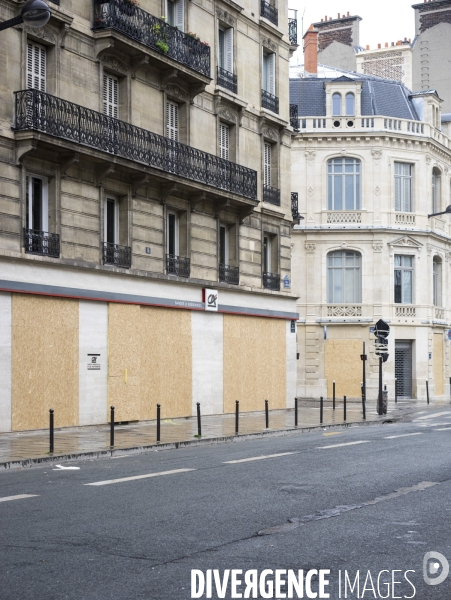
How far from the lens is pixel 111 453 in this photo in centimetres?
1783

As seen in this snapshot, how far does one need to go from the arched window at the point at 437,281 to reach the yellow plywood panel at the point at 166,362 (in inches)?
965

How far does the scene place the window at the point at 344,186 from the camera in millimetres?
47281

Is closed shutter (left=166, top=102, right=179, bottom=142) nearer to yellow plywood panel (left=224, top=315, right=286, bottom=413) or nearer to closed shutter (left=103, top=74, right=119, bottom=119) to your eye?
closed shutter (left=103, top=74, right=119, bottom=119)

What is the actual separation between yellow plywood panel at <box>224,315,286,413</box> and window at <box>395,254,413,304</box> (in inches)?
596

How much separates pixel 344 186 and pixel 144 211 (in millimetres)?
22447

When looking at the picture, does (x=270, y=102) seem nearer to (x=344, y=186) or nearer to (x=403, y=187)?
(x=344, y=186)

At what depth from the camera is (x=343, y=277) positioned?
4728 cm

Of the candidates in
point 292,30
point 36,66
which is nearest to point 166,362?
point 36,66

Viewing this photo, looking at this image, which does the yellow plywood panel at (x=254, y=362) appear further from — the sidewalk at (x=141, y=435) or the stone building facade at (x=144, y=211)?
the sidewalk at (x=141, y=435)

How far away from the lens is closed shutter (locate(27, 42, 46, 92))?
22672 millimetres

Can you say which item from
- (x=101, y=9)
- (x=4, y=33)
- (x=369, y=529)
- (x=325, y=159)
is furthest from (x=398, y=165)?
(x=369, y=529)

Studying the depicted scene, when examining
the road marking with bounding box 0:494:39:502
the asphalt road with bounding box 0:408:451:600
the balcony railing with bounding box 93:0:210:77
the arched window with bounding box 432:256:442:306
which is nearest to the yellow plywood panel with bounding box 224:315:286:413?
the balcony railing with bounding box 93:0:210:77

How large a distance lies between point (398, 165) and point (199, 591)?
4284 cm

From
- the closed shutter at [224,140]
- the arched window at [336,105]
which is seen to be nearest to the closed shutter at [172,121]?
the closed shutter at [224,140]
